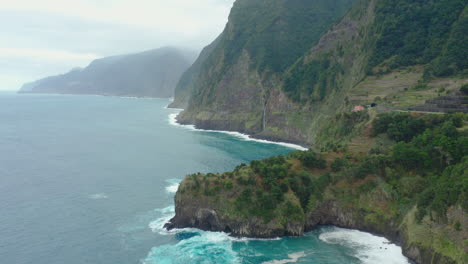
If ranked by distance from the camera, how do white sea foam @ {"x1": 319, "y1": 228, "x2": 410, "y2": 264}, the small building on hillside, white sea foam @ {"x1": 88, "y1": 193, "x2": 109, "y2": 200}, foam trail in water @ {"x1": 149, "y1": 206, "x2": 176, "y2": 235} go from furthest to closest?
the small building on hillside
white sea foam @ {"x1": 88, "y1": 193, "x2": 109, "y2": 200}
foam trail in water @ {"x1": 149, "y1": 206, "x2": 176, "y2": 235}
white sea foam @ {"x1": 319, "y1": 228, "x2": 410, "y2": 264}

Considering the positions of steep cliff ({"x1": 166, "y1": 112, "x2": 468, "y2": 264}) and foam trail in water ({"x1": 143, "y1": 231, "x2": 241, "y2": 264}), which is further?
steep cliff ({"x1": 166, "y1": 112, "x2": 468, "y2": 264})

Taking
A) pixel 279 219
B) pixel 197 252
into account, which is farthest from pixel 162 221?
pixel 279 219

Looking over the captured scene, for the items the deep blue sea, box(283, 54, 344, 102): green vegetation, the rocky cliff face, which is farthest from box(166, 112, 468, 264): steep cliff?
box(283, 54, 344, 102): green vegetation

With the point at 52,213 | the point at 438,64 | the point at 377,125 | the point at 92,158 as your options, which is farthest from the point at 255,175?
the point at 438,64

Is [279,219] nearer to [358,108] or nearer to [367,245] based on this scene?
[367,245]

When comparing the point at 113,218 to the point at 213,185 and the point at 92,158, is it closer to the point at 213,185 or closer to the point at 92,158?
the point at 213,185

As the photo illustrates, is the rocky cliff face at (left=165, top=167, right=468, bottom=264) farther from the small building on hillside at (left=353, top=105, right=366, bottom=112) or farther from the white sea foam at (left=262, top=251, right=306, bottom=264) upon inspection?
the small building on hillside at (left=353, top=105, right=366, bottom=112)
